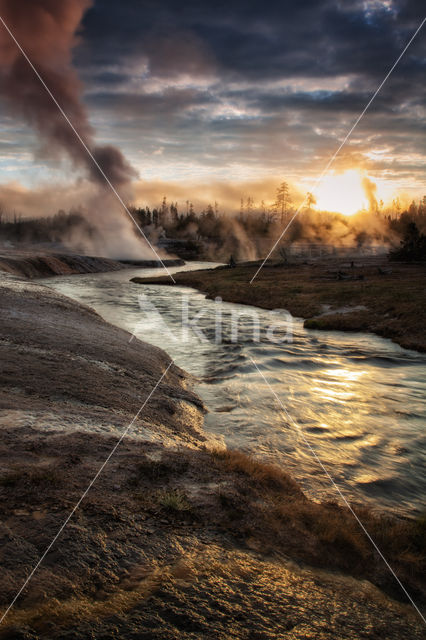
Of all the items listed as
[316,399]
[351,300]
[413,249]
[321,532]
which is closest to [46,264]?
[351,300]

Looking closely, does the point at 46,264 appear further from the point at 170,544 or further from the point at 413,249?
the point at 170,544

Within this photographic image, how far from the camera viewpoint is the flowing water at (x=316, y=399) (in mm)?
8812

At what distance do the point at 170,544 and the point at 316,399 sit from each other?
10.1 meters

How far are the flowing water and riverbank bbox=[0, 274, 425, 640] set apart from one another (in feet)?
5.54

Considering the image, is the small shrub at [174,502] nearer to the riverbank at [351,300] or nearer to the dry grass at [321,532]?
the dry grass at [321,532]

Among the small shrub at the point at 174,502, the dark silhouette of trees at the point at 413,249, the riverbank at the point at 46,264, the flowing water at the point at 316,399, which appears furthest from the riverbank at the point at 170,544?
the dark silhouette of trees at the point at 413,249

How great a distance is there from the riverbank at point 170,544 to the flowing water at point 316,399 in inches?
66.5

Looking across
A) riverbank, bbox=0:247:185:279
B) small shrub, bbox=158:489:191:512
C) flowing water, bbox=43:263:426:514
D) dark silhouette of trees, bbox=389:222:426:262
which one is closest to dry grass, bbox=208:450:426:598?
small shrub, bbox=158:489:191:512

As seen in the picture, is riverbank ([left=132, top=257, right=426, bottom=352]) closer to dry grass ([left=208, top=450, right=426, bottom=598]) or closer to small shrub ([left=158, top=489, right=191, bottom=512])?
dry grass ([left=208, top=450, right=426, bottom=598])

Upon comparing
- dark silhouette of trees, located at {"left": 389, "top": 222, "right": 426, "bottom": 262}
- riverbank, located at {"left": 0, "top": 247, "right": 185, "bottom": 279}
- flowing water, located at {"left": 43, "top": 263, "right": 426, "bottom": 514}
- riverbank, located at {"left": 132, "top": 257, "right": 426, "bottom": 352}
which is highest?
dark silhouette of trees, located at {"left": 389, "top": 222, "right": 426, "bottom": 262}

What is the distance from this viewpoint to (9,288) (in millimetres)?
20234

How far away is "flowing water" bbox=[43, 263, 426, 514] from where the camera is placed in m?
8.81

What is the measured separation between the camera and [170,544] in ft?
15.5

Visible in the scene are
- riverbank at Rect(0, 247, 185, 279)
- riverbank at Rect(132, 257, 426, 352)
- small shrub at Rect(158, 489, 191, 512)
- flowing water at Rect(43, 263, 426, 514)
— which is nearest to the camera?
small shrub at Rect(158, 489, 191, 512)
